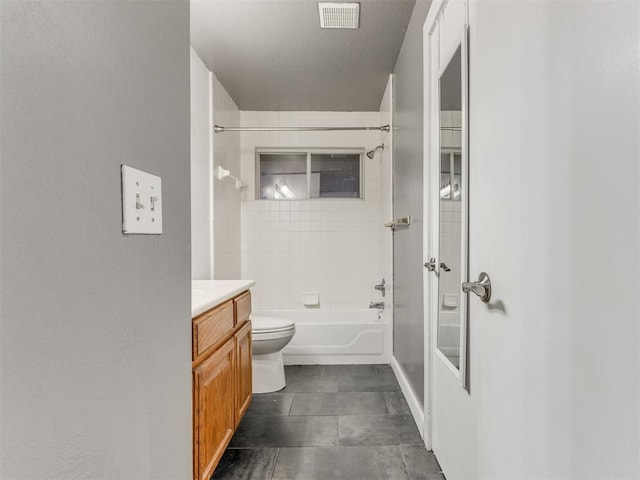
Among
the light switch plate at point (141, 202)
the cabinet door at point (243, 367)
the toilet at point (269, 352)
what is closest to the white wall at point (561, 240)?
the light switch plate at point (141, 202)

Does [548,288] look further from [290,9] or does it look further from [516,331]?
[290,9]

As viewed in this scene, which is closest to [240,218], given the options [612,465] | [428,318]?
[428,318]

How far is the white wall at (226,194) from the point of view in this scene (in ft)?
10.1

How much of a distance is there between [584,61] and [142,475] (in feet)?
3.33

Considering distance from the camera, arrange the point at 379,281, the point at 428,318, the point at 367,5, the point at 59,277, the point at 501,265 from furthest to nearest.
A: 1. the point at 379,281
2. the point at 367,5
3. the point at 428,318
4. the point at 501,265
5. the point at 59,277

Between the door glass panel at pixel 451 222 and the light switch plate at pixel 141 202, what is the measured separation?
98 centimetres

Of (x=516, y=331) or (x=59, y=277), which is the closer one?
(x=59, y=277)

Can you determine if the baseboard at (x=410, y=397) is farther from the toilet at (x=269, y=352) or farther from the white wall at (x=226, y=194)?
the white wall at (x=226, y=194)

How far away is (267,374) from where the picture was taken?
2.59 m

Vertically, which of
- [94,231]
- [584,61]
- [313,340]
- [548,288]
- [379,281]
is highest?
[584,61]

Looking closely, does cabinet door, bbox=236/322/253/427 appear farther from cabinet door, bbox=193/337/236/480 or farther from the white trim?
the white trim

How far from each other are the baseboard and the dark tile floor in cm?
4

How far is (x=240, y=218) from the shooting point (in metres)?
3.75

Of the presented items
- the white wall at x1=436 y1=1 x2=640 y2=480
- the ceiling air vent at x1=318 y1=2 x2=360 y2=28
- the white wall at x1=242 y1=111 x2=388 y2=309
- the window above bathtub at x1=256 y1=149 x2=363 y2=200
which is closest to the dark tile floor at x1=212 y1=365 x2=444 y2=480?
the white wall at x1=436 y1=1 x2=640 y2=480
